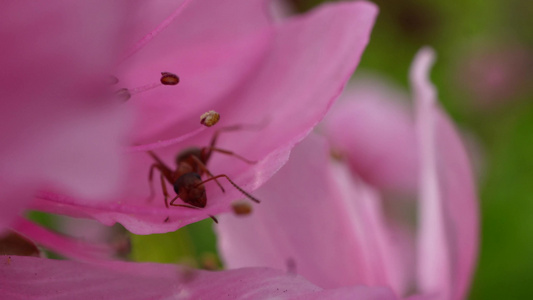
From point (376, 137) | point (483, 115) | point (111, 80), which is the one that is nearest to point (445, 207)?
point (111, 80)

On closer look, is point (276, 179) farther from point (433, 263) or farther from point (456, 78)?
point (456, 78)

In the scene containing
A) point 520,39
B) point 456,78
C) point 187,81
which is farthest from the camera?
point 520,39

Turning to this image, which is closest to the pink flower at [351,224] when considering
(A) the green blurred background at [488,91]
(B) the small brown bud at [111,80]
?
(B) the small brown bud at [111,80]

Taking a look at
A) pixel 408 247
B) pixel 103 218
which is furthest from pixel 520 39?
pixel 103 218

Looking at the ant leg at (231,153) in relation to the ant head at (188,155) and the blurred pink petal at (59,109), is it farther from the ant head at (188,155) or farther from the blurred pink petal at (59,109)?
the blurred pink petal at (59,109)

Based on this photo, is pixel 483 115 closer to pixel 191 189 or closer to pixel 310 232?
pixel 310 232

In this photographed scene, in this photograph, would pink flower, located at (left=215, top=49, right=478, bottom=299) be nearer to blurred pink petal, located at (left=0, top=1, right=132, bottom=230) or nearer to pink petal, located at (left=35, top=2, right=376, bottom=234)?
pink petal, located at (left=35, top=2, right=376, bottom=234)
